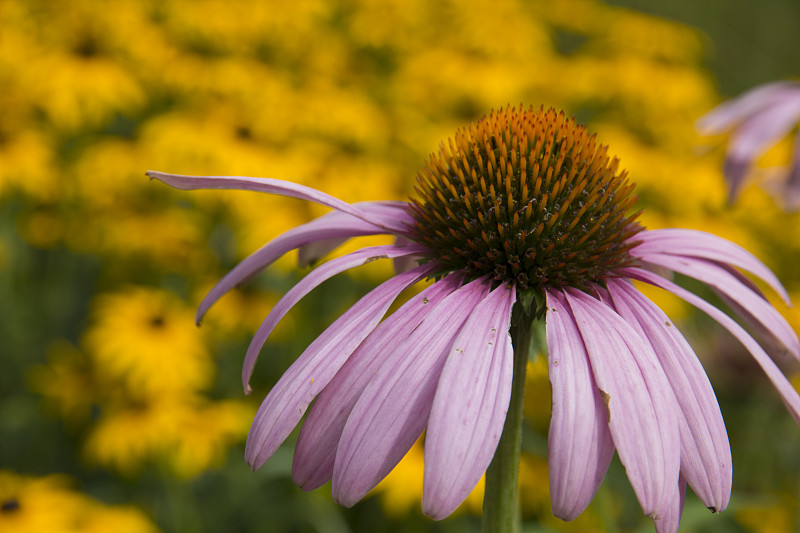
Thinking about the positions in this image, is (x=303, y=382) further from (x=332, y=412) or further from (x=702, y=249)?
(x=702, y=249)

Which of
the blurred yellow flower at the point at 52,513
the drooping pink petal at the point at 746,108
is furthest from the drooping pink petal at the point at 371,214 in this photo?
the drooping pink petal at the point at 746,108

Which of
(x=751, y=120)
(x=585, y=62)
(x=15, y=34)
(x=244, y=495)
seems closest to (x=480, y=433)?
(x=244, y=495)

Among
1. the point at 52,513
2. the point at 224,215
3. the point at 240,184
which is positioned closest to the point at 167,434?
the point at 52,513

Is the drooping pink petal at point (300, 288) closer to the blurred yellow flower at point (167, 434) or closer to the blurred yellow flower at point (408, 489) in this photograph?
the blurred yellow flower at point (408, 489)

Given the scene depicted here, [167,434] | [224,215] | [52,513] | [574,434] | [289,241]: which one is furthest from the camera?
[224,215]

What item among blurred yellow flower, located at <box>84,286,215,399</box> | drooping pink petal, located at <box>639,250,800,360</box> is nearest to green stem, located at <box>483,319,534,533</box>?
drooping pink petal, located at <box>639,250,800,360</box>

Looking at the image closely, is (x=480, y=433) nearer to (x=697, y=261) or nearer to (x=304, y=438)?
(x=304, y=438)

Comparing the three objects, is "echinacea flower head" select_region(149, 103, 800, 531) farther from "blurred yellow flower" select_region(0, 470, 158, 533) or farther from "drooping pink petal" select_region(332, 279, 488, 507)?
"blurred yellow flower" select_region(0, 470, 158, 533)
